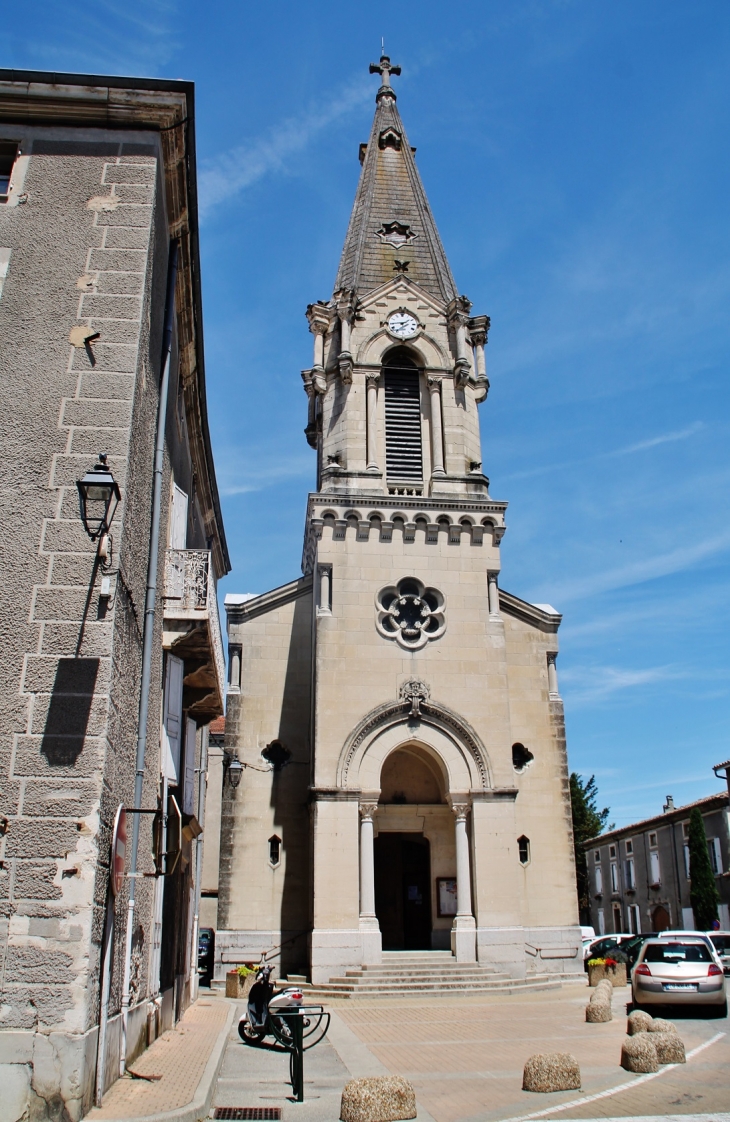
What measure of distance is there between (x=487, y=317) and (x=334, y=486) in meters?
8.06

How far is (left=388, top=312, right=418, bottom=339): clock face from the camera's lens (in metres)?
28.4

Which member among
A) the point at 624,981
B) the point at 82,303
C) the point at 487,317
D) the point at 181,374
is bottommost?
the point at 624,981

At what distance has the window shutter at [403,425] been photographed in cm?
2697

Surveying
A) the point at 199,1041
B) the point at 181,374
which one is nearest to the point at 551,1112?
the point at 199,1041

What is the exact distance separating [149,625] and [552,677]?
18.1m

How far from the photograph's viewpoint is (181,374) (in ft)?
46.1

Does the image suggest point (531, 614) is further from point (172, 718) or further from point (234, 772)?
point (172, 718)

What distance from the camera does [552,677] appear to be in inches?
1040

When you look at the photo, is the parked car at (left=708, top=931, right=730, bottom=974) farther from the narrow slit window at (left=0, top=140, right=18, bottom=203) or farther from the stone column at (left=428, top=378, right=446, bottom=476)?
the narrow slit window at (left=0, top=140, right=18, bottom=203)

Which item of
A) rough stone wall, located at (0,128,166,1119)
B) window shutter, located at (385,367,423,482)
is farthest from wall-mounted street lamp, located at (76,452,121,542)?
window shutter, located at (385,367,423,482)

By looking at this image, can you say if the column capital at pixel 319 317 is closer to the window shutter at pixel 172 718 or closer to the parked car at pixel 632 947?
the window shutter at pixel 172 718

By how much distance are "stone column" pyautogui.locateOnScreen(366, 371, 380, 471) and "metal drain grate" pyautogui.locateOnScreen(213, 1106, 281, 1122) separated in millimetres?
19203

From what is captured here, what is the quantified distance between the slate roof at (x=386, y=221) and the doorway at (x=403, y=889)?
17.0 m

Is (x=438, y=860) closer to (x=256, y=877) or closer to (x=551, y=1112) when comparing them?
(x=256, y=877)
